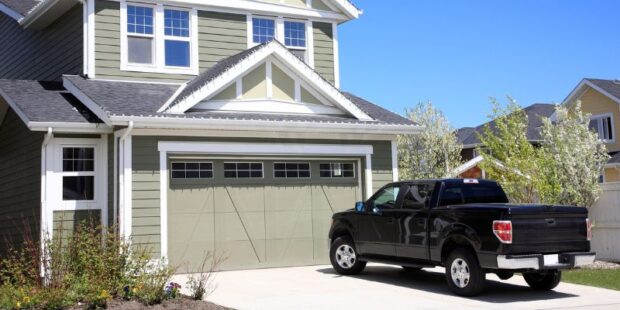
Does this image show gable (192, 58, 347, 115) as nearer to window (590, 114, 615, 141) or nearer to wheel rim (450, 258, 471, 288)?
wheel rim (450, 258, 471, 288)

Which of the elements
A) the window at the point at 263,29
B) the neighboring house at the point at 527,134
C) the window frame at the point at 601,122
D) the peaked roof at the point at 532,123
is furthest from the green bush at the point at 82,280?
the peaked roof at the point at 532,123

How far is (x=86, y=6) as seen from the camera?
1551 cm

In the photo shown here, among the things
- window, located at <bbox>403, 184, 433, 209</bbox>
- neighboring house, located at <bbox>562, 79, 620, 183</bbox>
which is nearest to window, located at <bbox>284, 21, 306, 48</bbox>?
window, located at <bbox>403, 184, 433, 209</bbox>

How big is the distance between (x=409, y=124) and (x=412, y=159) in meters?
10.4

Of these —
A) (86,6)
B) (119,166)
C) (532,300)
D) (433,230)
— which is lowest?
(532,300)

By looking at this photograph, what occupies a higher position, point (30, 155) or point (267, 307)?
point (30, 155)

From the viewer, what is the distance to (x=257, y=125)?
14391 millimetres

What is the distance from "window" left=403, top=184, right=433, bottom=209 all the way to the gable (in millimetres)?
4451

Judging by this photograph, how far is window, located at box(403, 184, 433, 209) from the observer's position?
37.4 feet

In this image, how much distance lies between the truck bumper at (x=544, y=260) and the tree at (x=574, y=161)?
598cm

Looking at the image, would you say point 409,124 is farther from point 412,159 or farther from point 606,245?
point 412,159

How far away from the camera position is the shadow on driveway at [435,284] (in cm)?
1053

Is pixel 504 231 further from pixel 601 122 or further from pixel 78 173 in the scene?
pixel 601 122

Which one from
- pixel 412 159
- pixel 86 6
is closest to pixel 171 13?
pixel 86 6
